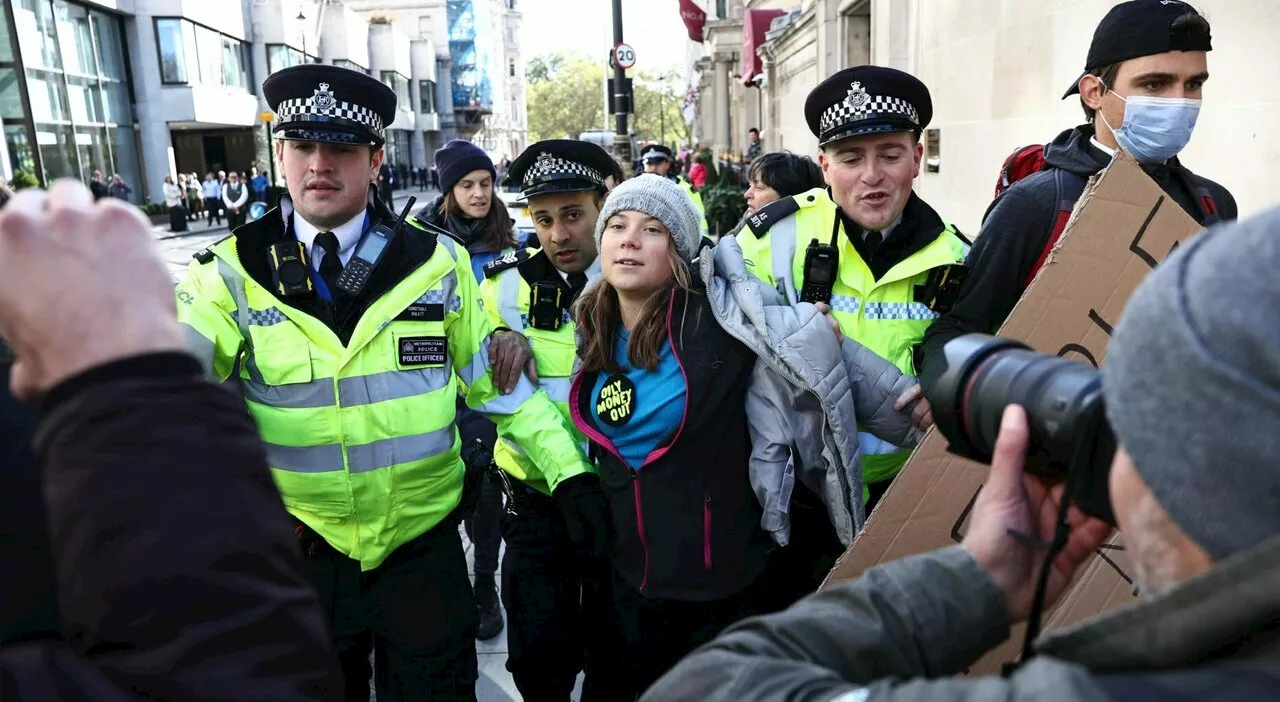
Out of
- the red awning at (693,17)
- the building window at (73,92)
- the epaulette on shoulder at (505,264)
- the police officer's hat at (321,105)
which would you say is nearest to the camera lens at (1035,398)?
the police officer's hat at (321,105)

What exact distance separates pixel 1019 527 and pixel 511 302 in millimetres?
2266

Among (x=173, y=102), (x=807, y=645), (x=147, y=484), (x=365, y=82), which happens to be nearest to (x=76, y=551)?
(x=147, y=484)

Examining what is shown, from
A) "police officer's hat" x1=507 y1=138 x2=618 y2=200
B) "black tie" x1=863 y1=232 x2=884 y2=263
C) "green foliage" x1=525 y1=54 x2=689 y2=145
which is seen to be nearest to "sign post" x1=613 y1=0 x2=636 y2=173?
"police officer's hat" x1=507 y1=138 x2=618 y2=200

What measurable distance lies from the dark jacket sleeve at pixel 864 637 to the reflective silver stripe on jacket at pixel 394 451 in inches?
59.1

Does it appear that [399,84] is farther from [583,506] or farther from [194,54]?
[583,506]

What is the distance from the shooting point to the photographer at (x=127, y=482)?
29.7 inches

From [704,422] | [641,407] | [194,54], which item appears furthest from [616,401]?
[194,54]

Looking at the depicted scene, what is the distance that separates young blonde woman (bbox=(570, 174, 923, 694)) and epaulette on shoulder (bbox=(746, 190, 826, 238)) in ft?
0.60

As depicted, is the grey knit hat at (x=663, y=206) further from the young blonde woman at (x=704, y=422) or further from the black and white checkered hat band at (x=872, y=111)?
the black and white checkered hat band at (x=872, y=111)

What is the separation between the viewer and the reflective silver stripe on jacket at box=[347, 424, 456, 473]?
2.29 m

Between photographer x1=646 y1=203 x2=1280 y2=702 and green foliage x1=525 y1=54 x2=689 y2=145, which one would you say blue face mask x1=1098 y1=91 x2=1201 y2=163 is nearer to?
photographer x1=646 y1=203 x2=1280 y2=702

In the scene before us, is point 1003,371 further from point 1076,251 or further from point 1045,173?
point 1045,173

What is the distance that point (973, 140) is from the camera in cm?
720

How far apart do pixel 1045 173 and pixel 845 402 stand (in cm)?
86
